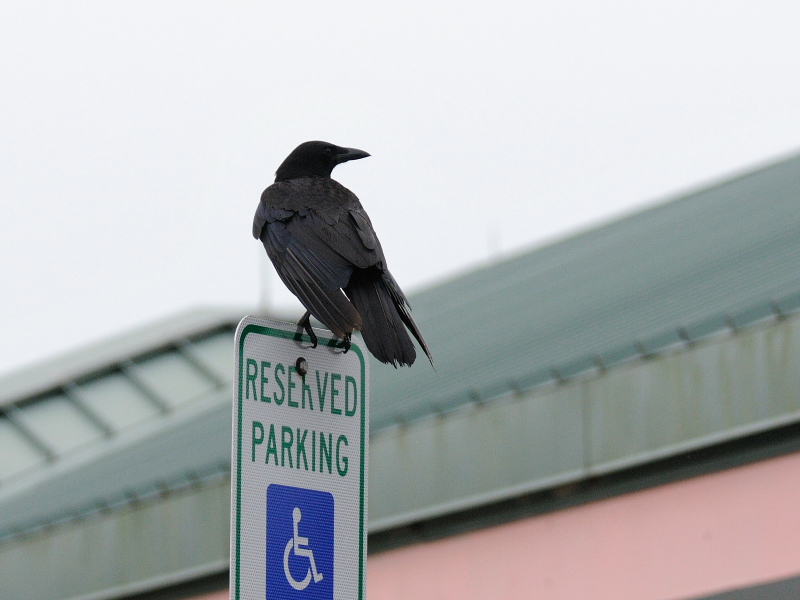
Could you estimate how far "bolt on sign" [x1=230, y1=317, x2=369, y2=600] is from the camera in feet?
11.0

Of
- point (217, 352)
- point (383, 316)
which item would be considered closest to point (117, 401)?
point (217, 352)

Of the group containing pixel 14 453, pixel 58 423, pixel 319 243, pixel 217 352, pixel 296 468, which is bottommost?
pixel 296 468

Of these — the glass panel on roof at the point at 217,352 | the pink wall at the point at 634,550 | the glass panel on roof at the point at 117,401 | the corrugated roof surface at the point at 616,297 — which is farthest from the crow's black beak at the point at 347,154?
the glass panel on roof at the point at 217,352

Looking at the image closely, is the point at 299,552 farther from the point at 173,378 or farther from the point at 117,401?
the point at 173,378

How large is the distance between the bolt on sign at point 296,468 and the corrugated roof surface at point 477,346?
19.4 ft

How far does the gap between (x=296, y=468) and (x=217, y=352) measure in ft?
65.2

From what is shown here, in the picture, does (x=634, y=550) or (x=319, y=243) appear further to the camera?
(x=634, y=550)

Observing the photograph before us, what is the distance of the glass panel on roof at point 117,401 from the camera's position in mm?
20516

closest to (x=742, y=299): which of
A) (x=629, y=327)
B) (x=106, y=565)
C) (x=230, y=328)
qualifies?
(x=629, y=327)

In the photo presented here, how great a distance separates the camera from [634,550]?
906 cm

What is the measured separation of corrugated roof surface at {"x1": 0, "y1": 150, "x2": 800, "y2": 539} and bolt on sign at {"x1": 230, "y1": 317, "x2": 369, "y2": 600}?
5.91m

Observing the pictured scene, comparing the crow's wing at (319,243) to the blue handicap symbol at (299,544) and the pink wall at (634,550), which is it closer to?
the blue handicap symbol at (299,544)

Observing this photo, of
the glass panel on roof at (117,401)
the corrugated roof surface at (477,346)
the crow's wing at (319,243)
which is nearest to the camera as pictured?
the crow's wing at (319,243)

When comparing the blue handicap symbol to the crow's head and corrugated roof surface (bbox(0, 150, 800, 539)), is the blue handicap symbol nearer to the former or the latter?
the crow's head
